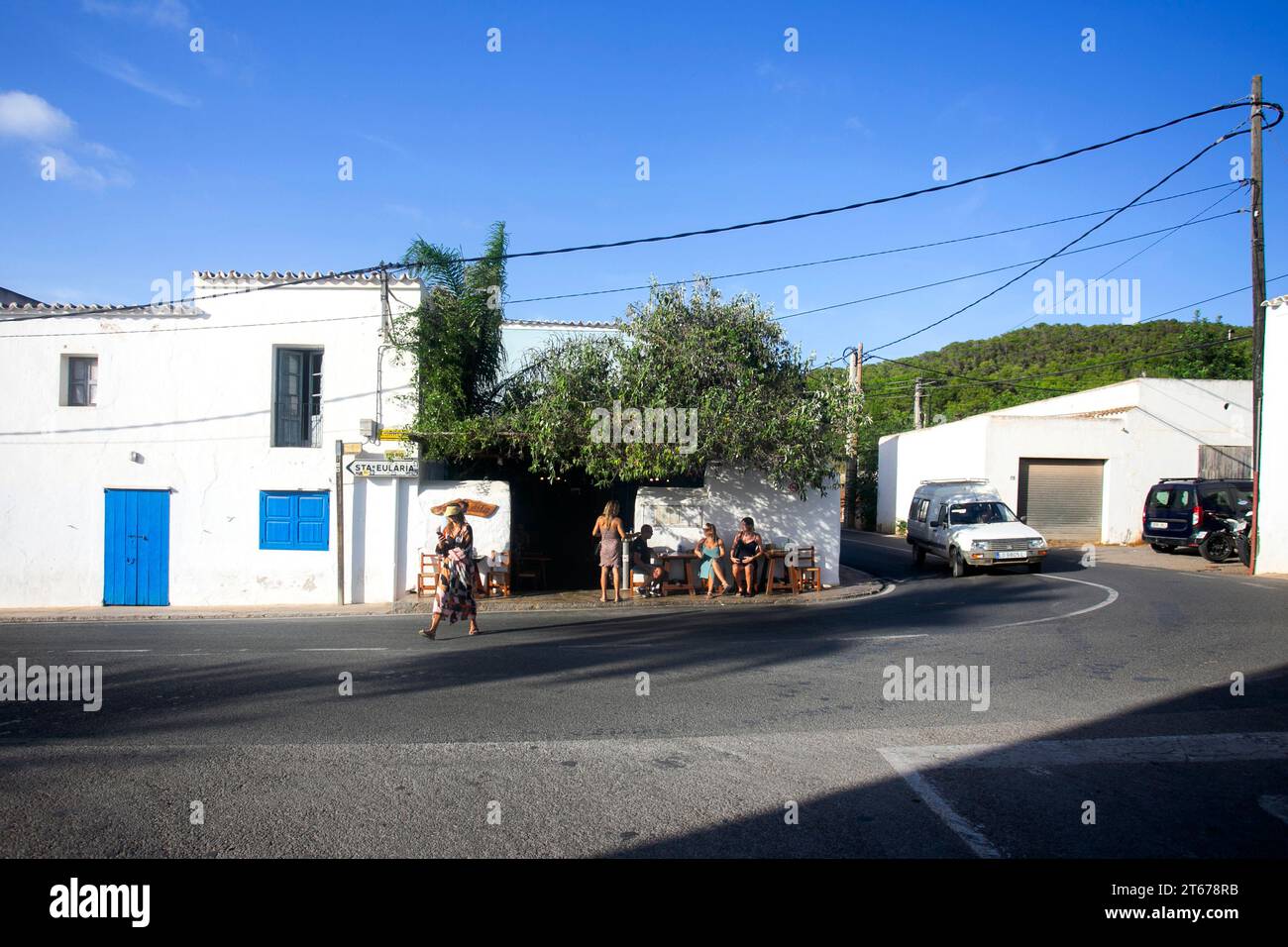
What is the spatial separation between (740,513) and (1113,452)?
55.5 ft

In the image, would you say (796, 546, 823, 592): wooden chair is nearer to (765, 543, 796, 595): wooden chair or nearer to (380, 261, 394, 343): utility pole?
(765, 543, 796, 595): wooden chair

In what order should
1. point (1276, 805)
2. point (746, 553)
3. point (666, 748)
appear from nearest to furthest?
point (1276, 805) < point (666, 748) < point (746, 553)

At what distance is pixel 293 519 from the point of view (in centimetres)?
1606

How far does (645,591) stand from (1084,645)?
759 centimetres

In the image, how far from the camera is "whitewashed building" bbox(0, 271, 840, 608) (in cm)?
1600

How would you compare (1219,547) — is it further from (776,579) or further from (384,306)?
(384,306)

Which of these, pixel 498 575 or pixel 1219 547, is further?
pixel 1219 547

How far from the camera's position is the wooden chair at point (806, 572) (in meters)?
15.7

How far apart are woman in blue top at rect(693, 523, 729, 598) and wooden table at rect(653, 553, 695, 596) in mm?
220

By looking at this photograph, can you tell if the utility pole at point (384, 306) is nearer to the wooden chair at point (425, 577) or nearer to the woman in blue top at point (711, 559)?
the wooden chair at point (425, 577)

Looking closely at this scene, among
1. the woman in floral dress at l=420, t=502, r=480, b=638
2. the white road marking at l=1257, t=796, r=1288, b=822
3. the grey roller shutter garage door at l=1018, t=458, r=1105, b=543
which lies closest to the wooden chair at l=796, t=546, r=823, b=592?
the woman in floral dress at l=420, t=502, r=480, b=638

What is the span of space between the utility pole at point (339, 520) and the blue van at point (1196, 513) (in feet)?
63.7

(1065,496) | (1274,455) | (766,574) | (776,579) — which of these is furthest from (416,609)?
(1065,496)
